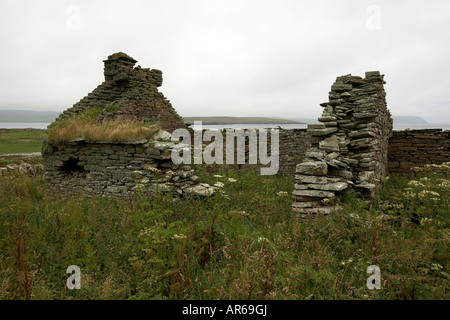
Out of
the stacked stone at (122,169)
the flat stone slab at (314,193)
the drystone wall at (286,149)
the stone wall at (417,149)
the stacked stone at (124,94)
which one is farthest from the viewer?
the drystone wall at (286,149)

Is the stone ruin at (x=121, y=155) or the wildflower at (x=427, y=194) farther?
the stone ruin at (x=121, y=155)

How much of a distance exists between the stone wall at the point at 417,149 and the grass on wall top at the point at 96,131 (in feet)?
29.7

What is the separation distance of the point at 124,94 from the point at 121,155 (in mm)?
4451

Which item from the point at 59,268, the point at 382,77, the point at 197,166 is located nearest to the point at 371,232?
the point at 59,268

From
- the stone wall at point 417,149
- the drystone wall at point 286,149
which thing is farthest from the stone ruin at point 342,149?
the drystone wall at point 286,149

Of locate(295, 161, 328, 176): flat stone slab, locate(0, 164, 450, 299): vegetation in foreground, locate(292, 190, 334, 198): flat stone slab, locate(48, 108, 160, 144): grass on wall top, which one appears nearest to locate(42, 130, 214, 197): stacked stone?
locate(48, 108, 160, 144): grass on wall top

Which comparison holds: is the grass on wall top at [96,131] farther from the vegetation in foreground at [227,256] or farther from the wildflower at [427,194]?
the wildflower at [427,194]

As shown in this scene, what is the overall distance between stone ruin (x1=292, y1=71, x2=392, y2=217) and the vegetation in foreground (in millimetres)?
519

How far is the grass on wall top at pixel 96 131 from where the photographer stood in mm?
7770

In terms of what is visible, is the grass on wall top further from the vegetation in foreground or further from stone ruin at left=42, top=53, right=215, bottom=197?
the vegetation in foreground

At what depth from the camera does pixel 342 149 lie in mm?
6961

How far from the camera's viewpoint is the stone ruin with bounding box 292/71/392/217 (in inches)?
227

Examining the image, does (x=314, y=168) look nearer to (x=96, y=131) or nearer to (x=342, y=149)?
(x=342, y=149)

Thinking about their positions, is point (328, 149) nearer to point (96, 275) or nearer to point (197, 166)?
point (197, 166)
